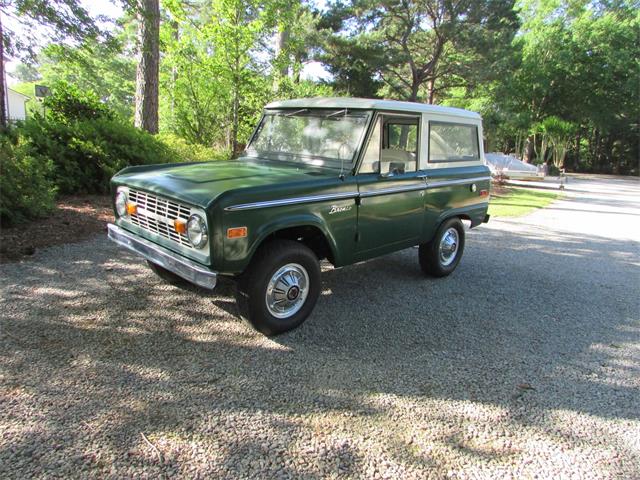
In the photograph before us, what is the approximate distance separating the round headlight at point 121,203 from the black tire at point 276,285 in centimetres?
138

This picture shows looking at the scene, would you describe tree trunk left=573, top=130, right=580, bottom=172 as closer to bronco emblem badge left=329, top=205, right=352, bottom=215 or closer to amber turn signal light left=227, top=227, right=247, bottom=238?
bronco emblem badge left=329, top=205, right=352, bottom=215

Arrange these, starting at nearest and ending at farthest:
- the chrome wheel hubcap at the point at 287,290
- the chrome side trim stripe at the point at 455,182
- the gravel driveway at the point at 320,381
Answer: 1. the gravel driveway at the point at 320,381
2. the chrome wheel hubcap at the point at 287,290
3. the chrome side trim stripe at the point at 455,182

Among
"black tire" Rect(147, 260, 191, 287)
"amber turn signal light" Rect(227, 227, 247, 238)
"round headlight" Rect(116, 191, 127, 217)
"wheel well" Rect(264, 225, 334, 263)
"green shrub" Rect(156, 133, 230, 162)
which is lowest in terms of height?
"black tire" Rect(147, 260, 191, 287)

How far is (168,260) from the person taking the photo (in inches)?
130

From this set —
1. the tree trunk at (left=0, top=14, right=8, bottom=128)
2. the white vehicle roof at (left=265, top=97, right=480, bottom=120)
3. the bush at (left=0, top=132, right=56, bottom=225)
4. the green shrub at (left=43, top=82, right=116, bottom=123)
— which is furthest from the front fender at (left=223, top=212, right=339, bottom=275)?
the green shrub at (left=43, top=82, right=116, bottom=123)

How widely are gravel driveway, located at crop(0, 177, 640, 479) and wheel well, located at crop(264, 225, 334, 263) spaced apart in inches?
24.0

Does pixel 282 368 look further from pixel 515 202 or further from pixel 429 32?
pixel 429 32

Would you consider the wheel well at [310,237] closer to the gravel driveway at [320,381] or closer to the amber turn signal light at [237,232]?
the amber turn signal light at [237,232]

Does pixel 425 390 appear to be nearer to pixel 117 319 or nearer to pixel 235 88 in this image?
pixel 117 319

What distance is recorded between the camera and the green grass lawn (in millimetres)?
10957

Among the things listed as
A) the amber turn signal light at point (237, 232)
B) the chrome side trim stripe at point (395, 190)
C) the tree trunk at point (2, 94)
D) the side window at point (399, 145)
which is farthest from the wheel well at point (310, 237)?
the tree trunk at point (2, 94)

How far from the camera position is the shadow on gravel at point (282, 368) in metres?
2.36

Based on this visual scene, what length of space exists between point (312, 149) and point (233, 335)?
1.95 m

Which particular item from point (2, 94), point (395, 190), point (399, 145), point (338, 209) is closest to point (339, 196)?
point (338, 209)
